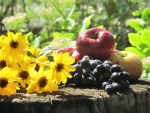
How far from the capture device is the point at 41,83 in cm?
210

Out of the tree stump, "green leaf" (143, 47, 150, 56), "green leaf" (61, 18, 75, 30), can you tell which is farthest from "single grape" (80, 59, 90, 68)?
"green leaf" (61, 18, 75, 30)

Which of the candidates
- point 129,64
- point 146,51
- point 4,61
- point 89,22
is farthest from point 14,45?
point 89,22

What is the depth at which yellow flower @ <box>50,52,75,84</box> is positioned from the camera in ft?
7.07

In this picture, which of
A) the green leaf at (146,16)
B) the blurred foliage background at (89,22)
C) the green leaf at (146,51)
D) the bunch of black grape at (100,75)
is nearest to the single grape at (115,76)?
the bunch of black grape at (100,75)

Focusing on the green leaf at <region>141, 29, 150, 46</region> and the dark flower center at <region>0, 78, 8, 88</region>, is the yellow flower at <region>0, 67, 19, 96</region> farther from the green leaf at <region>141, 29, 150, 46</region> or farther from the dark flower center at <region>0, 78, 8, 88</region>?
the green leaf at <region>141, 29, 150, 46</region>

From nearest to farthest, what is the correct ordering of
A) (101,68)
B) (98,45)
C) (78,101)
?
(78,101)
(101,68)
(98,45)

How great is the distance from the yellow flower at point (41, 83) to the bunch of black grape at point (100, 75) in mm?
209

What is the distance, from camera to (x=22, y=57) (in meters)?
2.21

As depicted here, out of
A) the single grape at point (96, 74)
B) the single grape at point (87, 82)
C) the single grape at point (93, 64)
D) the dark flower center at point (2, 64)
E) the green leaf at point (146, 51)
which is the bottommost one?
the single grape at point (87, 82)

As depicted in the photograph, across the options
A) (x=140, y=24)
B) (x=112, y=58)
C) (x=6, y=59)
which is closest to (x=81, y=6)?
(x=140, y=24)

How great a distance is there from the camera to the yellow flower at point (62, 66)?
2.15 meters

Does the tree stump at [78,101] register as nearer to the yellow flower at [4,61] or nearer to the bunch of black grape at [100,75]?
the bunch of black grape at [100,75]

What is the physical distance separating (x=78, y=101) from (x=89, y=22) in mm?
1783

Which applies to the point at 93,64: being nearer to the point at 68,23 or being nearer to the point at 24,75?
the point at 24,75
